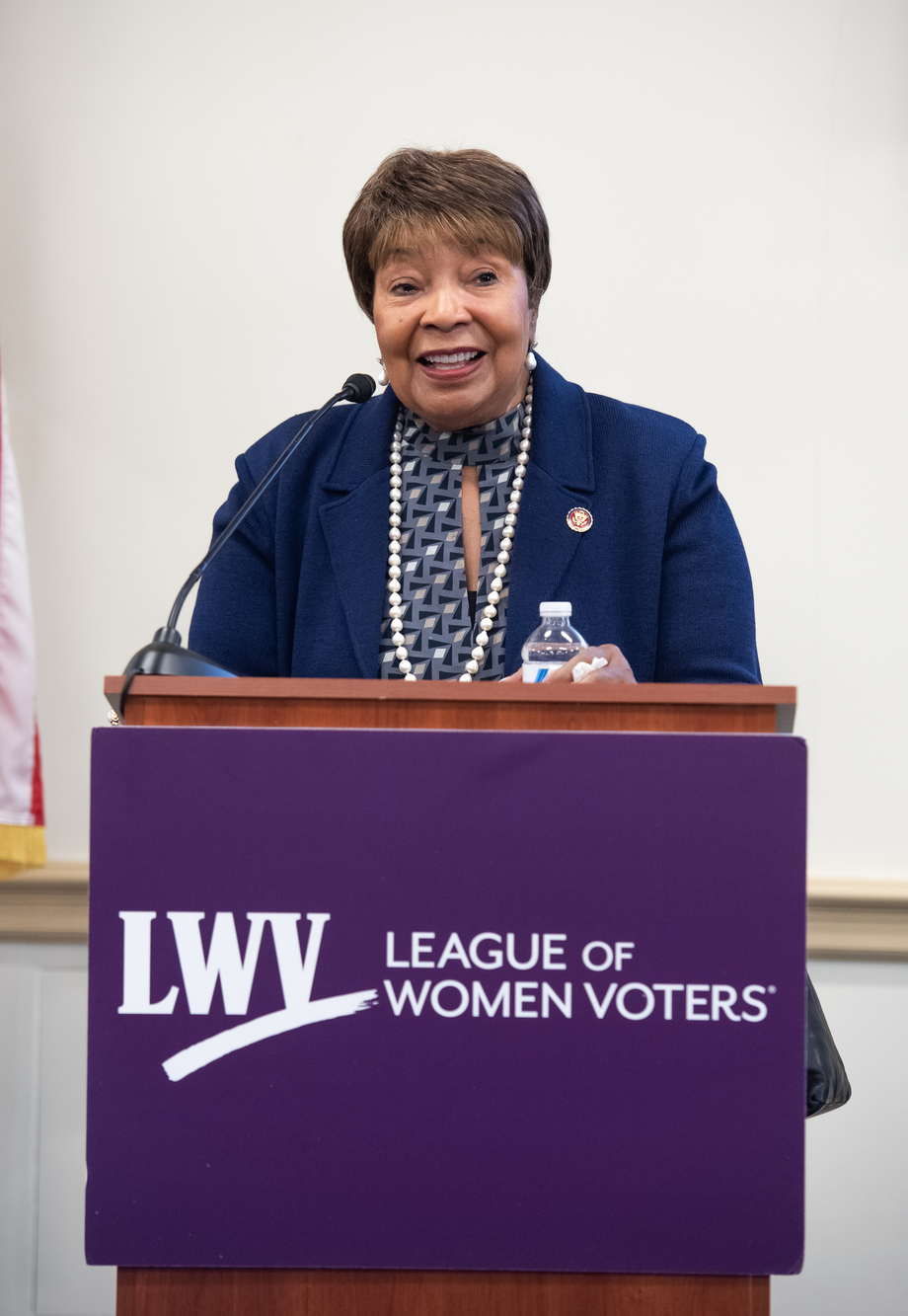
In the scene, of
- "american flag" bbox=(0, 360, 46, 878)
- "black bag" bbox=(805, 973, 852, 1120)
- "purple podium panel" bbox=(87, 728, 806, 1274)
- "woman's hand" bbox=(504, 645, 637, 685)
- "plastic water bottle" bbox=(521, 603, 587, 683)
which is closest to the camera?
"purple podium panel" bbox=(87, 728, 806, 1274)

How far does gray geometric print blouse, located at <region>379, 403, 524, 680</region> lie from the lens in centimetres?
141

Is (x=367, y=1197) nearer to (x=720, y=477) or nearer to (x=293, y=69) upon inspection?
(x=720, y=477)

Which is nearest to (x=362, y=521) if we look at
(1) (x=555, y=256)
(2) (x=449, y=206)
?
(2) (x=449, y=206)

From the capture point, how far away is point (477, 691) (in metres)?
0.89

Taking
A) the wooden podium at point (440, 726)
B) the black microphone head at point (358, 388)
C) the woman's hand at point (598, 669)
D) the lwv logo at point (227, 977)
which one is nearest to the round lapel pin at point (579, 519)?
the black microphone head at point (358, 388)

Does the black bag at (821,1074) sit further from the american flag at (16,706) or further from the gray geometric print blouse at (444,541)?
the american flag at (16,706)

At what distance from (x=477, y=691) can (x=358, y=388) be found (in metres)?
0.58

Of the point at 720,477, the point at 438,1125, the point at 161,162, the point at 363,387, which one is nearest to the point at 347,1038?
the point at 438,1125

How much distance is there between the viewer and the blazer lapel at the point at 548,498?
1411 mm

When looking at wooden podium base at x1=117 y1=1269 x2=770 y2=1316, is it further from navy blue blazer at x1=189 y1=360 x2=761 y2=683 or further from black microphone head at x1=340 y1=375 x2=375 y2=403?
black microphone head at x1=340 y1=375 x2=375 y2=403

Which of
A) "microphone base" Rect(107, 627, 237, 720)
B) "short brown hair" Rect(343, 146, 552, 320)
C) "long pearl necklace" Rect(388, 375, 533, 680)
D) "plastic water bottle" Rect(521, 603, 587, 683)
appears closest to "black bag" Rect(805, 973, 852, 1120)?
"plastic water bottle" Rect(521, 603, 587, 683)

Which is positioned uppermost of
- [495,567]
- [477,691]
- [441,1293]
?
[495,567]

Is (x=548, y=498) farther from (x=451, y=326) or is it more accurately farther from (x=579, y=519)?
(x=451, y=326)

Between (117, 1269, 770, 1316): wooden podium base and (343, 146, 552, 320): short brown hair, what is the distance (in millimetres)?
1122
